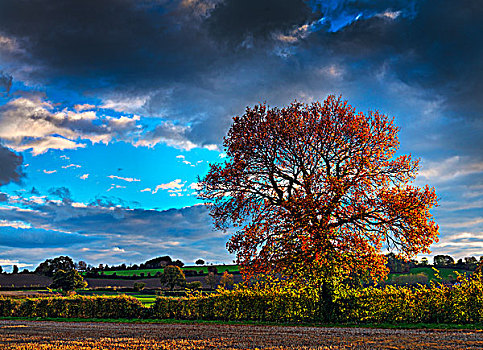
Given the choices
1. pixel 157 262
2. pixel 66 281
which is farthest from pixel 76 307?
pixel 157 262

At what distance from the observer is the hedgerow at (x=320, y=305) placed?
22688 mm

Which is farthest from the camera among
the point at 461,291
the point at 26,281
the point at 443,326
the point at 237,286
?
the point at 26,281

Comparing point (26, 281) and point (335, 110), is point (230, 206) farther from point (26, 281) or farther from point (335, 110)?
point (26, 281)

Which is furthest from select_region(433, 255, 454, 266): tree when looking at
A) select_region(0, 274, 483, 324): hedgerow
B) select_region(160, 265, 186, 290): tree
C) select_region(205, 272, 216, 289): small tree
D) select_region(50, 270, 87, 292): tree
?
select_region(50, 270, 87, 292): tree

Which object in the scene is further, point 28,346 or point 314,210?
point 314,210

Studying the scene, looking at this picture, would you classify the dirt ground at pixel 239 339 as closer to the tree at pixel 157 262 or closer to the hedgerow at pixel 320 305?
the hedgerow at pixel 320 305

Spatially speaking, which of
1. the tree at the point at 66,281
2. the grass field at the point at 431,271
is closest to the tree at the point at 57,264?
the tree at the point at 66,281

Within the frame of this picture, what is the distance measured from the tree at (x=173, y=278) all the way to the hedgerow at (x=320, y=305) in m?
49.6

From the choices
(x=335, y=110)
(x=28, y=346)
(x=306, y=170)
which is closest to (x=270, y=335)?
(x=28, y=346)

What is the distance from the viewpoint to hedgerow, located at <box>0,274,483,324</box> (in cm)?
2269

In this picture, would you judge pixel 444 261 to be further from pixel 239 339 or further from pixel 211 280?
pixel 239 339

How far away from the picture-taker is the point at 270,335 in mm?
17906

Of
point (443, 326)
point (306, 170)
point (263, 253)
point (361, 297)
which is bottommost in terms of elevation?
point (443, 326)

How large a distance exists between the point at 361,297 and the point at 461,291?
5.59 meters
